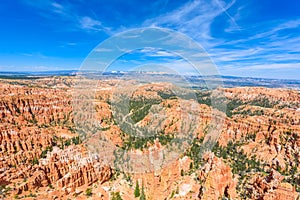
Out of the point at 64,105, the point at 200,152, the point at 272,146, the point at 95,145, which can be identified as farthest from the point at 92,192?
the point at 64,105

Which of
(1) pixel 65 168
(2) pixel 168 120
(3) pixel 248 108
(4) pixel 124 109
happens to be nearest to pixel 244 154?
(2) pixel 168 120

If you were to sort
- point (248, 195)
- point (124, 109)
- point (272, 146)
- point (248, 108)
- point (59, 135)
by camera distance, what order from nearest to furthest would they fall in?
point (248, 195), point (272, 146), point (59, 135), point (124, 109), point (248, 108)

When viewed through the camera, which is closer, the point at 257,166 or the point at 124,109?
the point at 257,166

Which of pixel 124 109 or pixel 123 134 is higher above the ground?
pixel 124 109

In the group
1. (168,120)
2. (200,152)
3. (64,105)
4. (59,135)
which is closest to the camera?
(200,152)

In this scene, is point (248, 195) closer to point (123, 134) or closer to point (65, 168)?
point (65, 168)

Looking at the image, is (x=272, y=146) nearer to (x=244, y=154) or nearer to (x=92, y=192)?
(x=244, y=154)
